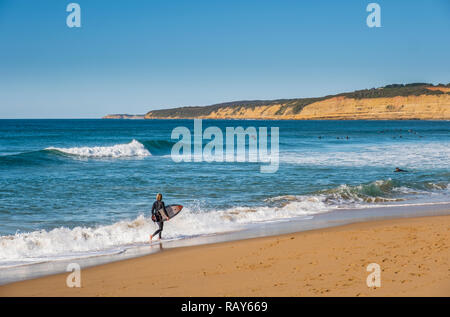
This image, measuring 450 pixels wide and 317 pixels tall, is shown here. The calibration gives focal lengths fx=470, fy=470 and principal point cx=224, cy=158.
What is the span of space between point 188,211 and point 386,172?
44.5ft

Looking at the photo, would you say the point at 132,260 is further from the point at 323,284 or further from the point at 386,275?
the point at 386,275

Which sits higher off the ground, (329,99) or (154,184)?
(329,99)

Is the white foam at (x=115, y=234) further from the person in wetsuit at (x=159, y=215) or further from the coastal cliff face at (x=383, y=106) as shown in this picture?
the coastal cliff face at (x=383, y=106)

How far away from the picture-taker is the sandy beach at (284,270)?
6.54 meters

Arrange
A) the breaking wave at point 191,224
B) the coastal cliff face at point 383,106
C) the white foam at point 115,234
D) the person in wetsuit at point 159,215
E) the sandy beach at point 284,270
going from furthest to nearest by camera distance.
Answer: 1. the coastal cliff face at point 383,106
2. the person in wetsuit at point 159,215
3. the breaking wave at point 191,224
4. the white foam at point 115,234
5. the sandy beach at point 284,270

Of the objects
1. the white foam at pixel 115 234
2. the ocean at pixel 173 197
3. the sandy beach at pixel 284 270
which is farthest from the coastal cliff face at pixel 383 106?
the sandy beach at pixel 284 270

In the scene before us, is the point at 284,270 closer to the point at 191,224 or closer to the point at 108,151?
the point at 191,224

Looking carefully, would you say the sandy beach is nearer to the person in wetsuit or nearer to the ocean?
the person in wetsuit

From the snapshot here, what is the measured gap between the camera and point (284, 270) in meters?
7.60

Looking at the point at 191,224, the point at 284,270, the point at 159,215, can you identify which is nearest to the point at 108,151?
the point at 191,224
